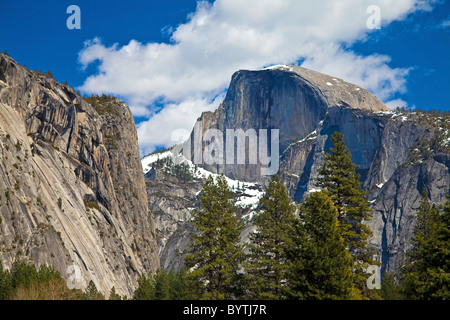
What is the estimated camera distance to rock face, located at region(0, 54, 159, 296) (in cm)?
7019

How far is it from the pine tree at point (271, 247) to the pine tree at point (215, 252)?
157cm

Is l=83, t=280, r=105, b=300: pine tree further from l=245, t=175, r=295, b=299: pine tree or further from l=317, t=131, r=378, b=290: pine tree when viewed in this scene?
l=317, t=131, r=378, b=290: pine tree

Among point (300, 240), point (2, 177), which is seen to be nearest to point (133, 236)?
point (2, 177)

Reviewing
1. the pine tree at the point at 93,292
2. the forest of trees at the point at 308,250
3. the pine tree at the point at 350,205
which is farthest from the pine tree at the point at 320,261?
the pine tree at the point at 93,292

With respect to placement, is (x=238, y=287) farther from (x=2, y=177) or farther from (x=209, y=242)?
(x=2, y=177)

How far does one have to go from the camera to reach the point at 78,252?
80375mm

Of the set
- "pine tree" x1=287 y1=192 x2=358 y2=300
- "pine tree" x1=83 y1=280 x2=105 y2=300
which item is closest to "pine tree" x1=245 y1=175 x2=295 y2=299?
"pine tree" x1=287 y1=192 x2=358 y2=300

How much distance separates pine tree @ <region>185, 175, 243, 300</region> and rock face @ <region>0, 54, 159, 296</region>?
1571 inches

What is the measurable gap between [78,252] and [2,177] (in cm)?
2148

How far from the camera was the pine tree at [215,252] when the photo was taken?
3269cm

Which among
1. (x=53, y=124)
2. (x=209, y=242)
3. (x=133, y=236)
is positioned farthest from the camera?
(x=133, y=236)

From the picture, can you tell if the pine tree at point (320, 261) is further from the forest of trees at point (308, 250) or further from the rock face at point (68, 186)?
the rock face at point (68, 186)

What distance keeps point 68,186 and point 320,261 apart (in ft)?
265
